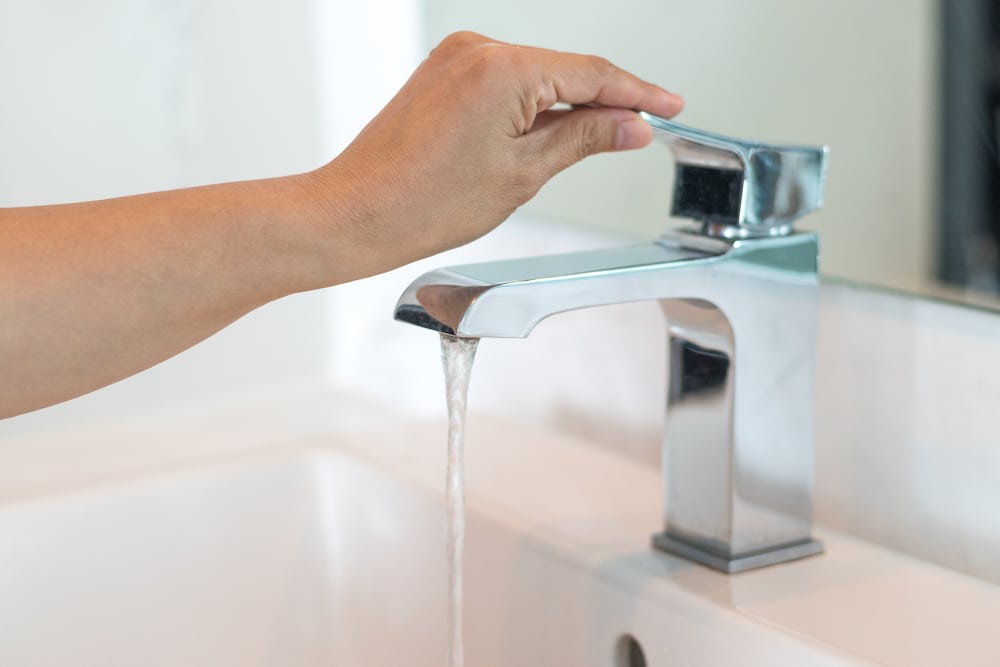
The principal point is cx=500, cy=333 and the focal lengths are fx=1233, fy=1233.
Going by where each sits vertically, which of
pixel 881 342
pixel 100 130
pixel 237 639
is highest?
pixel 100 130

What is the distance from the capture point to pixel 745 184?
20.3 inches

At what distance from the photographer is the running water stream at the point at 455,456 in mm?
471

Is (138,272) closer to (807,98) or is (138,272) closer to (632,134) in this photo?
(632,134)

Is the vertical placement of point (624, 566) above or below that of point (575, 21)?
below

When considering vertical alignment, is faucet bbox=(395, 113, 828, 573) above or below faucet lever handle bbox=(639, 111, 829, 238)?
below

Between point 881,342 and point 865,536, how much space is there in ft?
0.34

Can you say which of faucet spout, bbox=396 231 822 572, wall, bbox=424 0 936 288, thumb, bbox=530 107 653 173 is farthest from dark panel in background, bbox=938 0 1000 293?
thumb, bbox=530 107 653 173

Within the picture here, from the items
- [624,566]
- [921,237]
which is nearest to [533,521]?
[624,566]

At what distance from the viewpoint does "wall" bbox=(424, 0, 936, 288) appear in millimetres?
692

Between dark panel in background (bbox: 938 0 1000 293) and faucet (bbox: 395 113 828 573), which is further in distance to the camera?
dark panel in background (bbox: 938 0 1000 293)

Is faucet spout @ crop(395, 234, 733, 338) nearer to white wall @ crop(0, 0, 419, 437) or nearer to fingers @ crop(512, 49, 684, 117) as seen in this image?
fingers @ crop(512, 49, 684, 117)

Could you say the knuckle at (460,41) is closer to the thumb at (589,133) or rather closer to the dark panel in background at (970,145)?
the thumb at (589,133)

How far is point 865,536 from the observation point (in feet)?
2.07

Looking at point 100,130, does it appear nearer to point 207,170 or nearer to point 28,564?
point 207,170
